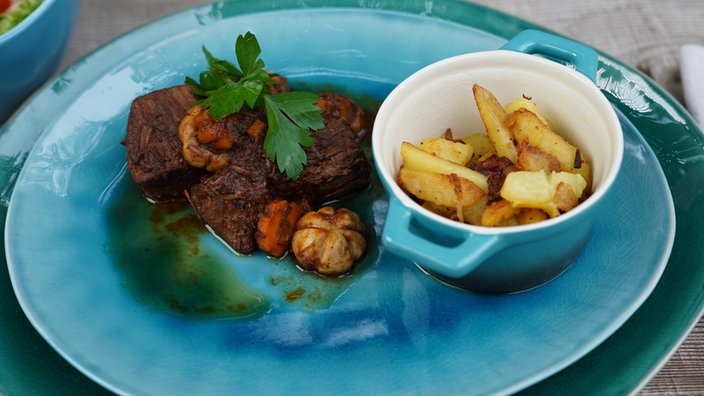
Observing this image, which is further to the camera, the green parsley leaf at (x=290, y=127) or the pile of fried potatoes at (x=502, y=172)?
the green parsley leaf at (x=290, y=127)

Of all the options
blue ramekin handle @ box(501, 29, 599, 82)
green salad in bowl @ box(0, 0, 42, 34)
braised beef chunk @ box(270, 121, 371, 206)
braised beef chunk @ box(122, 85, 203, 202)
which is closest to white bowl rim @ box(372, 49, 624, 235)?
blue ramekin handle @ box(501, 29, 599, 82)

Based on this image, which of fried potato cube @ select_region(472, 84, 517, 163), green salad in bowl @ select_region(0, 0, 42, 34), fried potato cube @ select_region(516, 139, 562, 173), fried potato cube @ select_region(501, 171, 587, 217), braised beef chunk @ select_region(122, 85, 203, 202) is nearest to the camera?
fried potato cube @ select_region(501, 171, 587, 217)

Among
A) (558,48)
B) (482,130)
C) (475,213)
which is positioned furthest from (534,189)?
(558,48)

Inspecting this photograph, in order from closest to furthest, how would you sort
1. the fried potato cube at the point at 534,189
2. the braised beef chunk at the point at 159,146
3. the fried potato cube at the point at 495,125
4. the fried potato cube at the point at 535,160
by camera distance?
1. the fried potato cube at the point at 534,189
2. the fried potato cube at the point at 535,160
3. the fried potato cube at the point at 495,125
4. the braised beef chunk at the point at 159,146

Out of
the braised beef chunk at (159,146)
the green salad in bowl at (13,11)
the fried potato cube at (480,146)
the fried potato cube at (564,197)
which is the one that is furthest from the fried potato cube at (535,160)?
the green salad in bowl at (13,11)

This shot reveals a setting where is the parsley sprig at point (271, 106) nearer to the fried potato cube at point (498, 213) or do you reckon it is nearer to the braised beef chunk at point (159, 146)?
the braised beef chunk at point (159, 146)

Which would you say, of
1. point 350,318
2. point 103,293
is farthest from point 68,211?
point 350,318

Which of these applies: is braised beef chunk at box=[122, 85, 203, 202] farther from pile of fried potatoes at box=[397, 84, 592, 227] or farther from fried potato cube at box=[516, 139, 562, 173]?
fried potato cube at box=[516, 139, 562, 173]
